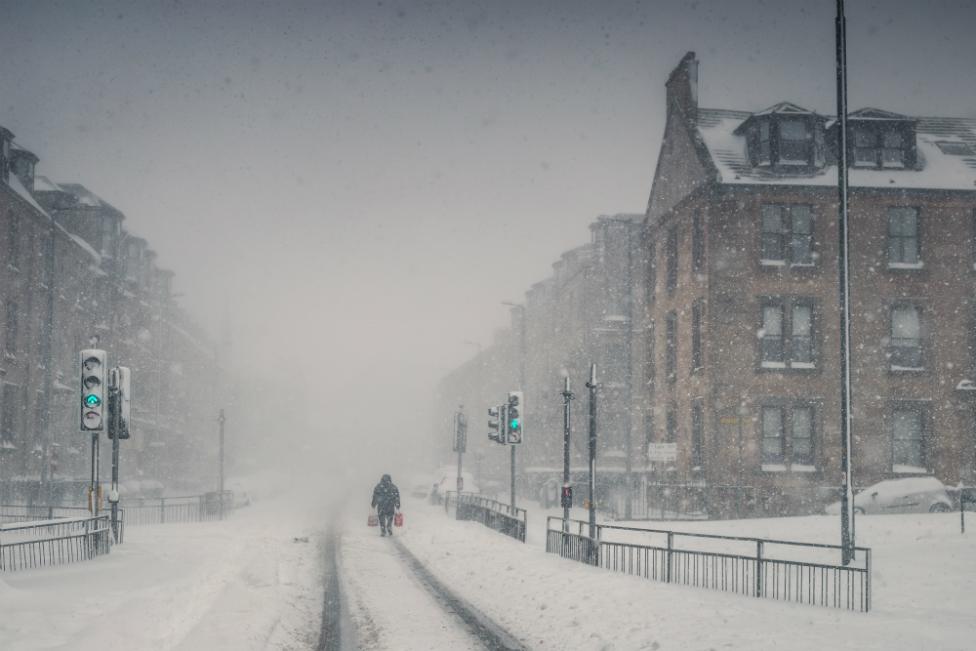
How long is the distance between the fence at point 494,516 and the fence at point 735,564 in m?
2.45

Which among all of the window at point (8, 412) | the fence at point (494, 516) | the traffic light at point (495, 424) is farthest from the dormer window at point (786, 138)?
the window at point (8, 412)

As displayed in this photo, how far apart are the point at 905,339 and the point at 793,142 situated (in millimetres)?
8368

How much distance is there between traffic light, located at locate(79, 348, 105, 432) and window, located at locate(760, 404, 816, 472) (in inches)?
930

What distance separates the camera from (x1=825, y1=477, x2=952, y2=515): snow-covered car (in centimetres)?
3109

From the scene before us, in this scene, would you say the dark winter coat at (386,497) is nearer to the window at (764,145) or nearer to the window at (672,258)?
the window at (672,258)

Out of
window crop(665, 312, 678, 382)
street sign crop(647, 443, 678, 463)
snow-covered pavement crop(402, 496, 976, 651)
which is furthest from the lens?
window crop(665, 312, 678, 382)

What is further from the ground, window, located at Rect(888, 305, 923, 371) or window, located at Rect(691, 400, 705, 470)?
window, located at Rect(888, 305, 923, 371)

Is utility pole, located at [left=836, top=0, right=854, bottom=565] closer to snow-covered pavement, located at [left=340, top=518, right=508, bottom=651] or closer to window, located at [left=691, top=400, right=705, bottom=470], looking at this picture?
snow-covered pavement, located at [left=340, top=518, right=508, bottom=651]

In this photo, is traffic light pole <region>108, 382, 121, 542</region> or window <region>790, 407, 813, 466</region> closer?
traffic light pole <region>108, 382, 121, 542</region>

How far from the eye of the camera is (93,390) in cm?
1845

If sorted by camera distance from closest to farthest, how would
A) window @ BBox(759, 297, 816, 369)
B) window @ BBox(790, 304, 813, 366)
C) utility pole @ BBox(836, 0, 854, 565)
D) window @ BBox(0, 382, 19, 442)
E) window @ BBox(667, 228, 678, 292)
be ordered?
utility pole @ BBox(836, 0, 854, 565) < window @ BBox(759, 297, 816, 369) < window @ BBox(790, 304, 813, 366) < window @ BBox(0, 382, 19, 442) < window @ BBox(667, 228, 678, 292)

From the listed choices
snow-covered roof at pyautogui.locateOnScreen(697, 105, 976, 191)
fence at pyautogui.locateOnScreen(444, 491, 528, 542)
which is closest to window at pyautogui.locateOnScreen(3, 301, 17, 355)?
fence at pyautogui.locateOnScreen(444, 491, 528, 542)

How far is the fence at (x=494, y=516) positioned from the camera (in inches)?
925

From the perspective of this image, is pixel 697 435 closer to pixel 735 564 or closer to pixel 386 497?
pixel 386 497
